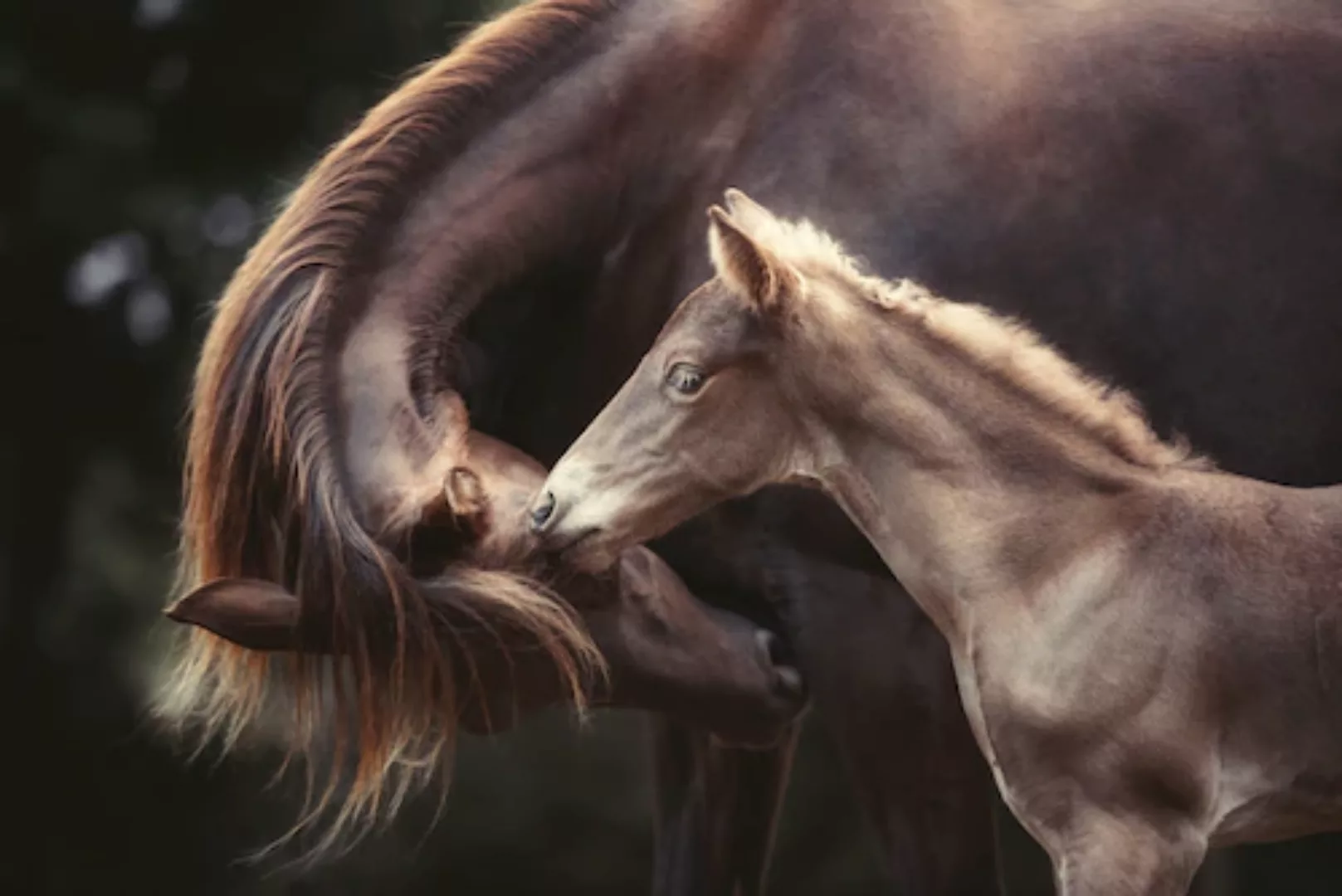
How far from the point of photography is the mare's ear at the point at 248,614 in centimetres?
219

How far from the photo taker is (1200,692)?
189 centimetres

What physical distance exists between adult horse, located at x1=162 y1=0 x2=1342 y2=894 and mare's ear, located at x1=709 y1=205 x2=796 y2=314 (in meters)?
0.52

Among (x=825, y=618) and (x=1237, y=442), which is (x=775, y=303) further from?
(x=1237, y=442)

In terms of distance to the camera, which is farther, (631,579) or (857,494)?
(631,579)

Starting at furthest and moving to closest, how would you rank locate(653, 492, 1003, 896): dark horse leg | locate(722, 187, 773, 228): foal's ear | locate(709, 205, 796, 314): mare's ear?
1. locate(653, 492, 1003, 896): dark horse leg
2. locate(722, 187, 773, 228): foal's ear
3. locate(709, 205, 796, 314): mare's ear

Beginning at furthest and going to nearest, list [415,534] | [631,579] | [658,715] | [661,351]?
[658,715], [631,579], [415,534], [661,351]

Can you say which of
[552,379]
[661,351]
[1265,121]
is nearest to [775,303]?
[661,351]

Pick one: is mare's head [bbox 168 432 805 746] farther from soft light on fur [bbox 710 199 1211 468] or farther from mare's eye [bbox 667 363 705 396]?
soft light on fur [bbox 710 199 1211 468]

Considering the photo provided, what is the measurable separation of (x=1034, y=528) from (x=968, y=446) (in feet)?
0.32

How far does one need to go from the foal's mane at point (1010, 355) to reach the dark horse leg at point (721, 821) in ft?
3.19

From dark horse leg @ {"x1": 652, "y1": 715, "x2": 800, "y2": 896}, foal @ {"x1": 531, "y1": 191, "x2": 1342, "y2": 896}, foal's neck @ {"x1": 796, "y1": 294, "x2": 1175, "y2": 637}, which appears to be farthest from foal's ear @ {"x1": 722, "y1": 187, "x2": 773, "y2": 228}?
dark horse leg @ {"x1": 652, "y1": 715, "x2": 800, "y2": 896}

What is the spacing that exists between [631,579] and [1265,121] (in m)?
0.98

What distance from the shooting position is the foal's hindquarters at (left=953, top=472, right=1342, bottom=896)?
187 centimetres

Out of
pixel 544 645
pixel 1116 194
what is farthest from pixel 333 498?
pixel 1116 194
